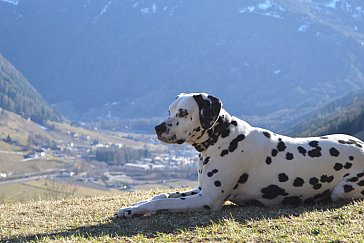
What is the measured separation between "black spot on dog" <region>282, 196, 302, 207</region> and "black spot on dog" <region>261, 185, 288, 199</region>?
0.43 feet

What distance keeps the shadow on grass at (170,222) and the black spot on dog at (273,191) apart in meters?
0.26

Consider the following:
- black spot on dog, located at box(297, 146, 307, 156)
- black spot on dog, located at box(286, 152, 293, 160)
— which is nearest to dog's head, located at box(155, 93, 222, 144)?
black spot on dog, located at box(286, 152, 293, 160)

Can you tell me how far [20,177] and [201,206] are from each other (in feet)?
510

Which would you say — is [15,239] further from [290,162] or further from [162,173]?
[162,173]

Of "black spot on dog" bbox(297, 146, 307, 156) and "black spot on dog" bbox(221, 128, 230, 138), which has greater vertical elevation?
"black spot on dog" bbox(221, 128, 230, 138)

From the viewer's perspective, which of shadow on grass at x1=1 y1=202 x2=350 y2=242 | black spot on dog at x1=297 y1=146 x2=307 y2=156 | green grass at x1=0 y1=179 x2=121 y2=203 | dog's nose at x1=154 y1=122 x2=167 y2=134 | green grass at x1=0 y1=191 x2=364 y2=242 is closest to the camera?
green grass at x1=0 y1=191 x2=364 y2=242

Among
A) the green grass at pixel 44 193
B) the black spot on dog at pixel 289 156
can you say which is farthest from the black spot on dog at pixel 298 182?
the green grass at pixel 44 193

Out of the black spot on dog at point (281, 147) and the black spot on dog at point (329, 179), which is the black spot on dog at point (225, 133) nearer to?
the black spot on dog at point (281, 147)

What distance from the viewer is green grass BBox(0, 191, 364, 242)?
25.4 feet

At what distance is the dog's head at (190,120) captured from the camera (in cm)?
1005

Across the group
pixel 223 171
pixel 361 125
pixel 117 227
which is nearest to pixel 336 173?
pixel 223 171

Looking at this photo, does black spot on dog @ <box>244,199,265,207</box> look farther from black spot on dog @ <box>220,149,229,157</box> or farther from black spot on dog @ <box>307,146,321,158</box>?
black spot on dog @ <box>307,146,321,158</box>

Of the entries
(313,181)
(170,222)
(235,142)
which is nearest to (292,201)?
(313,181)

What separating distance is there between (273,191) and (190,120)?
202cm
